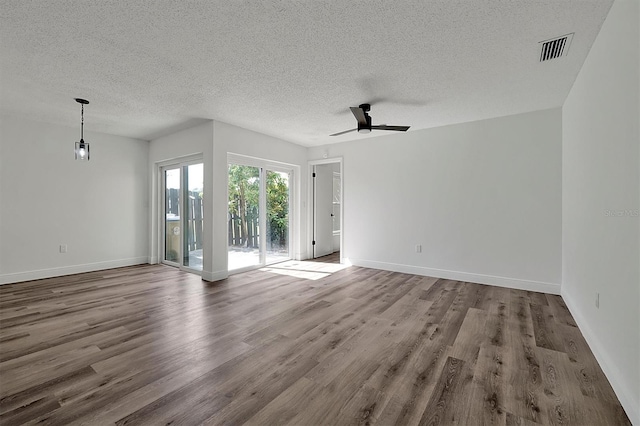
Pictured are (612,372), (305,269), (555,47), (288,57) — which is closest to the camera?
(612,372)

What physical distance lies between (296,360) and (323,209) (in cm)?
482

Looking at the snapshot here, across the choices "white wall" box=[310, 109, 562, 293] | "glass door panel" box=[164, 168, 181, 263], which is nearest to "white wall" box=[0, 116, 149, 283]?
"glass door panel" box=[164, 168, 181, 263]

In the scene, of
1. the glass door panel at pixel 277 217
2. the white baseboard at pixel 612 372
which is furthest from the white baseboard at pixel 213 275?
the white baseboard at pixel 612 372

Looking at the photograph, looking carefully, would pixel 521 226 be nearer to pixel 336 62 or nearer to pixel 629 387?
pixel 629 387

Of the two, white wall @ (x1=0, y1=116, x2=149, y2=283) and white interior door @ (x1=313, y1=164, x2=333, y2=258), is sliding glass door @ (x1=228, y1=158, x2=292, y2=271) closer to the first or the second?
white interior door @ (x1=313, y1=164, x2=333, y2=258)

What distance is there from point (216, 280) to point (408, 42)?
4073 millimetres

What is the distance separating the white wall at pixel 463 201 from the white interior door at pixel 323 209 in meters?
0.96

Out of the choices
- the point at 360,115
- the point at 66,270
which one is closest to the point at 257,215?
the point at 360,115

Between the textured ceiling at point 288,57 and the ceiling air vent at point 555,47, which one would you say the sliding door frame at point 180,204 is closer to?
the textured ceiling at point 288,57

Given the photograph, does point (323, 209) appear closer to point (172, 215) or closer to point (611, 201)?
point (172, 215)

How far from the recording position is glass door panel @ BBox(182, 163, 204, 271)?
17.3 ft

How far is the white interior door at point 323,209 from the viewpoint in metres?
6.58

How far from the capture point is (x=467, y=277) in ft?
14.8

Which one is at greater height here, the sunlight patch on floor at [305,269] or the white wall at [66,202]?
the white wall at [66,202]
